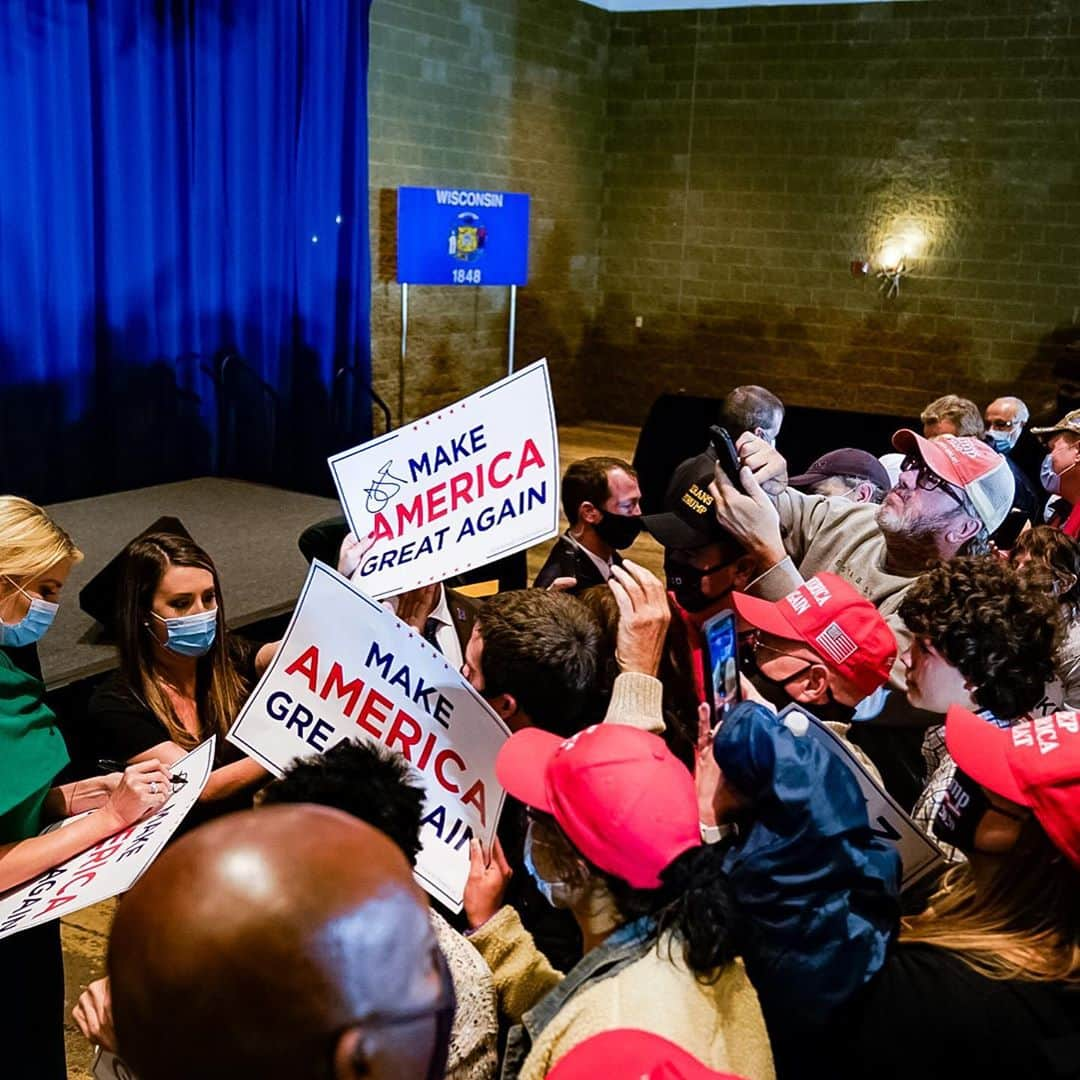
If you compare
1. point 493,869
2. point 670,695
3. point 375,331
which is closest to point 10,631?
point 493,869

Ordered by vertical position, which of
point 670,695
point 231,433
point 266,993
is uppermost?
point 266,993

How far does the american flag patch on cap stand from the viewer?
1.94m

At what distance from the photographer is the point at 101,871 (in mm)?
1528

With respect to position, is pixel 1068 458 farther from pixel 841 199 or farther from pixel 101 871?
pixel 841 199

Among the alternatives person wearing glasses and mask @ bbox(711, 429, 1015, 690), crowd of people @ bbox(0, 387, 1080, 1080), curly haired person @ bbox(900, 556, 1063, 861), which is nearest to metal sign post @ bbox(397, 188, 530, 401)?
person wearing glasses and mask @ bbox(711, 429, 1015, 690)

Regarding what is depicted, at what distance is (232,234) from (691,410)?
291 cm

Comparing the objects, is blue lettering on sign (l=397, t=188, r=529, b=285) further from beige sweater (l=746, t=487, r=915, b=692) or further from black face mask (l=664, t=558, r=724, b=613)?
black face mask (l=664, t=558, r=724, b=613)

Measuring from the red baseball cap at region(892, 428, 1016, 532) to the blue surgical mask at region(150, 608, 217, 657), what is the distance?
1.62 metres

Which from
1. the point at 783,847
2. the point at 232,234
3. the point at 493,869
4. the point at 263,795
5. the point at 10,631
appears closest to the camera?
the point at 783,847

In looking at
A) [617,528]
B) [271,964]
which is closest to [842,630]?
[617,528]

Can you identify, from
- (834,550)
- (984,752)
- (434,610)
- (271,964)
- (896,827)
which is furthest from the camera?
(834,550)

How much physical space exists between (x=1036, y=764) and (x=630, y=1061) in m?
0.70

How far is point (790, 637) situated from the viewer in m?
2.00

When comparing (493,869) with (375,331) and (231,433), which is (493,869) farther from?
(375,331)
